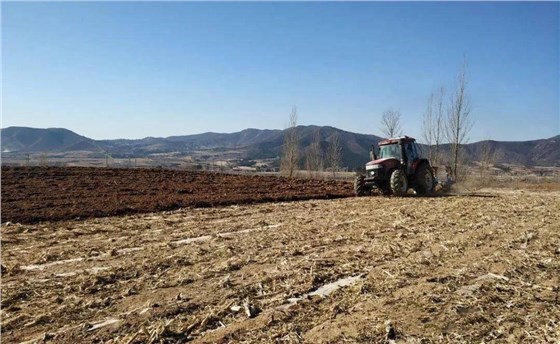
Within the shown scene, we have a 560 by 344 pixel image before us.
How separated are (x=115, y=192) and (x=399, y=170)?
1250cm

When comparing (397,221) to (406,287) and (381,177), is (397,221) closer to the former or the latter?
(406,287)

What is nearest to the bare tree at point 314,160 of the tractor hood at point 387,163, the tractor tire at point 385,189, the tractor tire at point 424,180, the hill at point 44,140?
the tractor tire at point 424,180

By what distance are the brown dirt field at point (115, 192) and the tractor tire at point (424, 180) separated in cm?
345

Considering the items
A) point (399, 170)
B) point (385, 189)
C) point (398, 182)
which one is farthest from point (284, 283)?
point (385, 189)

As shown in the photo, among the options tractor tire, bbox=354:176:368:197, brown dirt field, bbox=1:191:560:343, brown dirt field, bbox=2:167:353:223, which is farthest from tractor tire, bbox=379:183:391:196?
brown dirt field, bbox=1:191:560:343

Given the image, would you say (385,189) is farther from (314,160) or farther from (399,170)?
(314,160)

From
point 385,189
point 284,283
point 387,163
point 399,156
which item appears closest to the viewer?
point 284,283

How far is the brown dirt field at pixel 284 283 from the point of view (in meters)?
4.00

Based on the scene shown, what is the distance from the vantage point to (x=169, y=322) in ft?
13.6

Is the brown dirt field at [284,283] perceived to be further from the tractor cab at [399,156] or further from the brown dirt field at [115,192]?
the tractor cab at [399,156]

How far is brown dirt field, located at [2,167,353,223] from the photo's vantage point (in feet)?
43.4

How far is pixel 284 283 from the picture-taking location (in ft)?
17.7

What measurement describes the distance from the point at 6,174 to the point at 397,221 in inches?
827

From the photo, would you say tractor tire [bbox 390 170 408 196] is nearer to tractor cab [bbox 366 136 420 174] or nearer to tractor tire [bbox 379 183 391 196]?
tractor cab [bbox 366 136 420 174]
